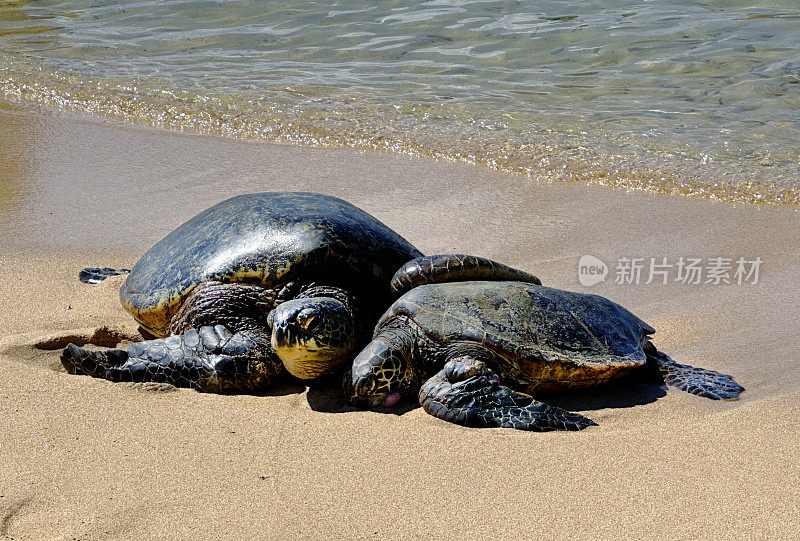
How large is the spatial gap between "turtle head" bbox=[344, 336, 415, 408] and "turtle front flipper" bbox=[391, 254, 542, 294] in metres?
0.43

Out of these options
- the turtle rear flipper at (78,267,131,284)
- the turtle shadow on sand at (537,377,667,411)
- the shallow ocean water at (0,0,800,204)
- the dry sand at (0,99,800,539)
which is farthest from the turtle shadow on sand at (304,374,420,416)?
the shallow ocean water at (0,0,800,204)

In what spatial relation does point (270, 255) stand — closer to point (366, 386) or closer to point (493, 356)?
point (366, 386)

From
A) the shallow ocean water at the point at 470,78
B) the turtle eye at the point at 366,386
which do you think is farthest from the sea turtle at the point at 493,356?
the shallow ocean water at the point at 470,78

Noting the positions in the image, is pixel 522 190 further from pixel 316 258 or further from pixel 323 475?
pixel 323 475

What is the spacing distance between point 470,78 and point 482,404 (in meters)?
6.85

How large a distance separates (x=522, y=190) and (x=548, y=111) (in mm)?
2116

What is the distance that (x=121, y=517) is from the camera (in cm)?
243

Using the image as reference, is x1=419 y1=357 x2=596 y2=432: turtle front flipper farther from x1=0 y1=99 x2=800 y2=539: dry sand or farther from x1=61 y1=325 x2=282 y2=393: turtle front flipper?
x1=61 y1=325 x2=282 y2=393: turtle front flipper

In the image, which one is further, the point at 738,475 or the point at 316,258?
the point at 316,258

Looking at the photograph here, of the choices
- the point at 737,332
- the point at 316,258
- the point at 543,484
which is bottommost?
the point at 737,332

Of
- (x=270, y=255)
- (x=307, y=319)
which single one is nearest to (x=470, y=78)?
(x=270, y=255)

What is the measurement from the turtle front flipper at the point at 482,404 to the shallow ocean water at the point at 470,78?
3.65 m

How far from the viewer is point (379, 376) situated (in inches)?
135

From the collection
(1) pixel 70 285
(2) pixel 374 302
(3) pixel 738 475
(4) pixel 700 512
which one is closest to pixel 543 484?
(4) pixel 700 512
